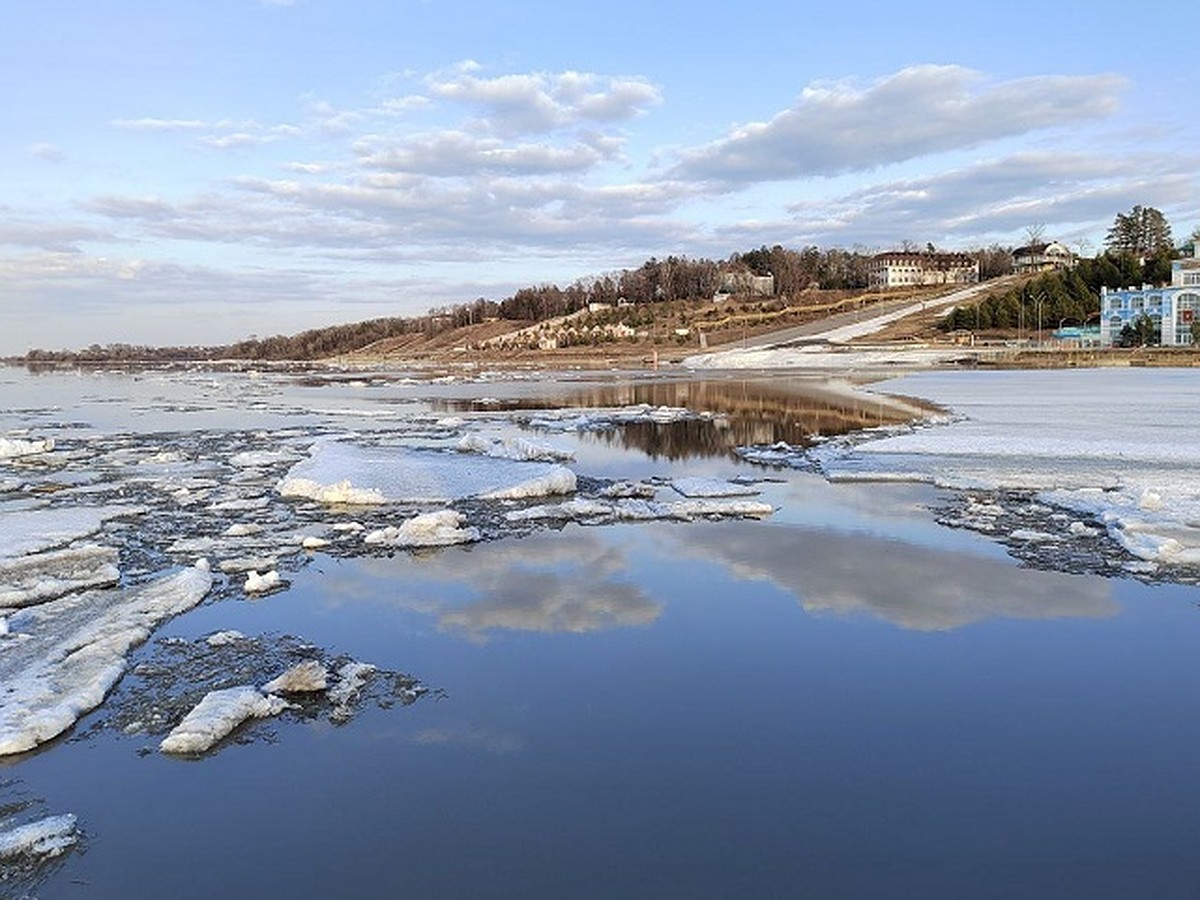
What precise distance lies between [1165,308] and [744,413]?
5514 cm

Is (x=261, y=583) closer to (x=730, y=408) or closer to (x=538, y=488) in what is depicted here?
(x=538, y=488)

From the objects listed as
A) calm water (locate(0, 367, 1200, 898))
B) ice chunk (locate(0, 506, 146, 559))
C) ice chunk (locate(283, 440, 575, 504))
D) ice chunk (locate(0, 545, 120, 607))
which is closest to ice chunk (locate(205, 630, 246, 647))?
calm water (locate(0, 367, 1200, 898))

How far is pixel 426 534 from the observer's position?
40.9 feet

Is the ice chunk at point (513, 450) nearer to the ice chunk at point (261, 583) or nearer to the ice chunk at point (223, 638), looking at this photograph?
the ice chunk at point (261, 583)

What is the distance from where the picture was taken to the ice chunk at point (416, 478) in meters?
15.7

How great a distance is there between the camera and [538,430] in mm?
27188

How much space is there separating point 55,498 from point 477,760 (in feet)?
44.3

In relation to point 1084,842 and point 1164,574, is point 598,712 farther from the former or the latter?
point 1164,574

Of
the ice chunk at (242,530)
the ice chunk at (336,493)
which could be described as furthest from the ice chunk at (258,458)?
the ice chunk at (242,530)

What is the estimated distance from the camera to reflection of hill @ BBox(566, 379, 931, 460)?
23584mm

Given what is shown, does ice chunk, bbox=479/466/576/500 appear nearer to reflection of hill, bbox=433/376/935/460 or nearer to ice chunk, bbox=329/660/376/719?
reflection of hill, bbox=433/376/935/460

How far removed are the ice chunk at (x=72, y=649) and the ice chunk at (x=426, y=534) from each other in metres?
2.41

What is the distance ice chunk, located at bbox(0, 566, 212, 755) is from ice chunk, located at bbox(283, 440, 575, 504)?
5.11 m

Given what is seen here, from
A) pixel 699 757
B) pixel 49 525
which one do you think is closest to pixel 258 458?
pixel 49 525
